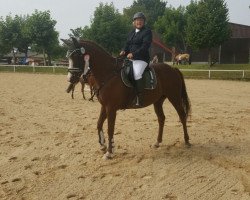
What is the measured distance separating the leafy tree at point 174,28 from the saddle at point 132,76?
1617 inches

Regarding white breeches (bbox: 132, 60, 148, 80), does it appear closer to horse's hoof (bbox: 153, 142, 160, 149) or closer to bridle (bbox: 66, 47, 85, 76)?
bridle (bbox: 66, 47, 85, 76)

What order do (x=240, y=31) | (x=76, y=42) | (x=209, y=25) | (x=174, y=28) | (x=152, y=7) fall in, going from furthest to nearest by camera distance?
(x=152, y=7), (x=174, y=28), (x=240, y=31), (x=209, y=25), (x=76, y=42)

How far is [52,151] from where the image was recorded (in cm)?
649

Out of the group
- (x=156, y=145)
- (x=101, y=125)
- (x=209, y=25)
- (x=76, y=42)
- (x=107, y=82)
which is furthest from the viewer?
(x=209, y=25)

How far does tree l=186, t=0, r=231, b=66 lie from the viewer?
31.5 meters

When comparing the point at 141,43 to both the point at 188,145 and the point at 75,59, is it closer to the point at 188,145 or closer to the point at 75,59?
the point at 75,59

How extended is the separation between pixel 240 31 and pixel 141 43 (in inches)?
1717

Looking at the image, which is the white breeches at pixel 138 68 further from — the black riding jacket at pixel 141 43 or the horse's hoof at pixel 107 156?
the horse's hoof at pixel 107 156

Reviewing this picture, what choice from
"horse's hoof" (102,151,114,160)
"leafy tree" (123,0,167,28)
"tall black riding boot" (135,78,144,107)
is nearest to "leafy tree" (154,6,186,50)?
"leafy tree" (123,0,167,28)

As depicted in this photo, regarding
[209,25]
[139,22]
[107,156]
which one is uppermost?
[209,25]

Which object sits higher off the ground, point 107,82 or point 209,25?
point 209,25

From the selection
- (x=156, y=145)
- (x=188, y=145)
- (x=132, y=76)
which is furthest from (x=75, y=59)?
(x=188, y=145)

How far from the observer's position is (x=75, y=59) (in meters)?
5.75

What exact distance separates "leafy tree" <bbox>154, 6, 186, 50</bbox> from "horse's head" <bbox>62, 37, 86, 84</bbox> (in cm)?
4181
